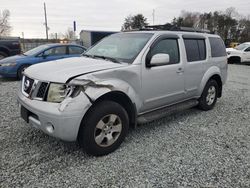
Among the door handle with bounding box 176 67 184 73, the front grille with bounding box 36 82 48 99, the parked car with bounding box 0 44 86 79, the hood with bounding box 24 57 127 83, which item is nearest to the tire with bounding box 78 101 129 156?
the hood with bounding box 24 57 127 83

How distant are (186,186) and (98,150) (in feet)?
4.01

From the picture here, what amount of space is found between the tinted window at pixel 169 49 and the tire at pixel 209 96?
4.48 feet

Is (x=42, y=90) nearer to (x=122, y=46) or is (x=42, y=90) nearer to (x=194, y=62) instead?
(x=122, y=46)

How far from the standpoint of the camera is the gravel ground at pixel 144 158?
2.71m

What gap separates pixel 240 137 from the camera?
3951 millimetres

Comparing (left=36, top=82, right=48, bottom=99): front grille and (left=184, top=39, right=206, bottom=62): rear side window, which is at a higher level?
(left=184, top=39, right=206, bottom=62): rear side window

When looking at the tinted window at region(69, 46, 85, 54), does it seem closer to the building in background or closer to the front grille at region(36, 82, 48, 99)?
the front grille at region(36, 82, 48, 99)

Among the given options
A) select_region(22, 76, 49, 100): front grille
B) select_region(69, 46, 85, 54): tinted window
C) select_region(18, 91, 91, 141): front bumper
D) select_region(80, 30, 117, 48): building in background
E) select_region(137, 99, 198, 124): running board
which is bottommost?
select_region(137, 99, 198, 124): running board

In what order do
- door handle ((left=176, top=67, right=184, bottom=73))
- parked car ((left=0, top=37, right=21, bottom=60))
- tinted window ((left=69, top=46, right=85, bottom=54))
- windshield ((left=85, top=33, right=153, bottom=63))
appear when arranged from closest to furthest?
windshield ((left=85, top=33, right=153, bottom=63)), door handle ((left=176, top=67, right=184, bottom=73)), tinted window ((left=69, top=46, right=85, bottom=54)), parked car ((left=0, top=37, right=21, bottom=60))

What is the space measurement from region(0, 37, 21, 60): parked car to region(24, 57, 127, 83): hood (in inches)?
361

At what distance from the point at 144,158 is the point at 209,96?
2.89 m

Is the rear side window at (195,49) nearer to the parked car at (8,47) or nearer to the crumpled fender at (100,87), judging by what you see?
the crumpled fender at (100,87)

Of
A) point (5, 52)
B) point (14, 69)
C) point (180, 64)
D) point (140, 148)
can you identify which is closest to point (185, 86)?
point (180, 64)

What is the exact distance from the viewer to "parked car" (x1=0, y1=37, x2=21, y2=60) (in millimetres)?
11215
